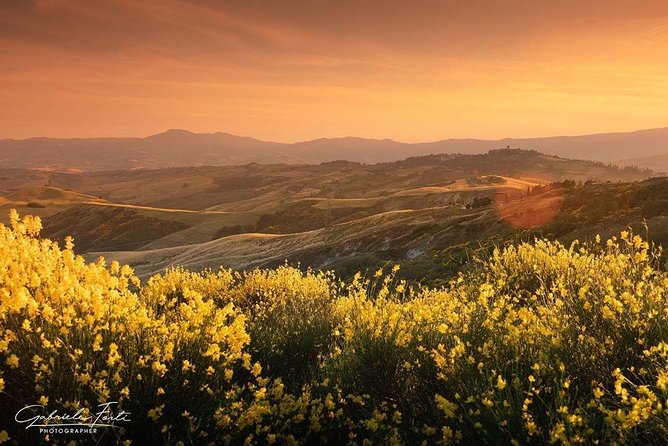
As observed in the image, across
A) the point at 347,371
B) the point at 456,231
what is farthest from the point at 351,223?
the point at 347,371

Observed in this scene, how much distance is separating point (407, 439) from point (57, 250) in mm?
5384

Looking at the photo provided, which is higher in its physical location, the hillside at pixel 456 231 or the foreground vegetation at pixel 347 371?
the foreground vegetation at pixel 347 371

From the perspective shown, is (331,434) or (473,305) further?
(473,305)

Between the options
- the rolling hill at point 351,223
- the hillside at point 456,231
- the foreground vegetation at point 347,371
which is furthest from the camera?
the rolling hill at point 351,223

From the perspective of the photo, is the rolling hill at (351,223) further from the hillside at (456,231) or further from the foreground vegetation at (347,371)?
the foreground vegetation at (347,371)

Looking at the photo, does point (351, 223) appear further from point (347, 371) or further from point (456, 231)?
point (347, 371)

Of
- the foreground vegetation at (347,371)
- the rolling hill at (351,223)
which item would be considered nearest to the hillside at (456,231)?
the rolling hill at (351,223)

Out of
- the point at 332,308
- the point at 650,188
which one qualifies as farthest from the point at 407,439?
the point at 650,188

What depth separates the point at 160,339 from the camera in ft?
18.5

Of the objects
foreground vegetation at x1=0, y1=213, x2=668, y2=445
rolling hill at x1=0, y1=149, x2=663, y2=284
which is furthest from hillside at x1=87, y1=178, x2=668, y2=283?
foreground vegetation at x1=0, y1=213, x2=668, y2=445

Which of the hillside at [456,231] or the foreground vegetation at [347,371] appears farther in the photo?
the hillside at [456,231]

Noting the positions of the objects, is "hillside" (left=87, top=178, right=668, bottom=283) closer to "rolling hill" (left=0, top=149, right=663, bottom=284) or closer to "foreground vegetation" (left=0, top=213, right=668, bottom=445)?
"rolling hill" (left=0, top=149, right=663, bottom=284)

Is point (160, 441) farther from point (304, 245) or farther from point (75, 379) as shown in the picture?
point (304, 245)

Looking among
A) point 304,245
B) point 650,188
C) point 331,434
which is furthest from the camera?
point 304,245
